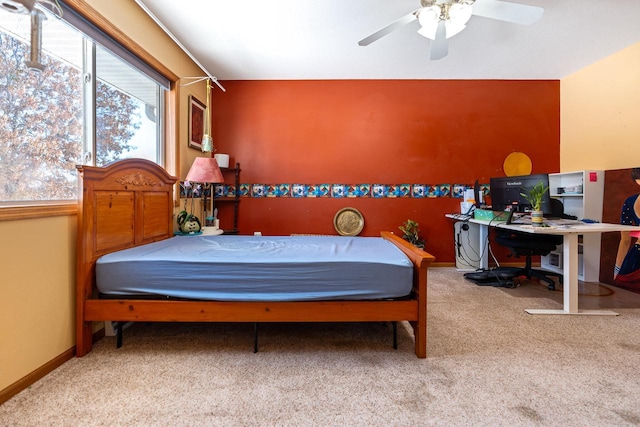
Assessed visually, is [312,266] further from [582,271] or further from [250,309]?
[582,271]

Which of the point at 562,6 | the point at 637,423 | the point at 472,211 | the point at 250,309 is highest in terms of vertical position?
the point at 562,6

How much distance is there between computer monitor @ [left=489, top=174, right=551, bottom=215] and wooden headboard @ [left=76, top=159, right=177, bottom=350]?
3236 mm

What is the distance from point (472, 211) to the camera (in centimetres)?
352

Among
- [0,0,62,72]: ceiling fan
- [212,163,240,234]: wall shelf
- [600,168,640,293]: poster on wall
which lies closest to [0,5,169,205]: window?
[0,0,62,72]: ceiling fan

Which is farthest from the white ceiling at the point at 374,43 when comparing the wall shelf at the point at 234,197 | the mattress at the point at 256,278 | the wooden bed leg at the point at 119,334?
the wooden bed leg at the point at 119,334

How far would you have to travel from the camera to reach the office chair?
3.07m

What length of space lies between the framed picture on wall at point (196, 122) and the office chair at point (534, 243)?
372cm

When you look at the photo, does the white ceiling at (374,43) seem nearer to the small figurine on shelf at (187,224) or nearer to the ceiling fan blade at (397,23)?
the ceiling fan blade at (397,23)

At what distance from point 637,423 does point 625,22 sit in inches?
131

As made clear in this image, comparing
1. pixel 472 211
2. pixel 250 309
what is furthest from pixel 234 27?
pixel 472 211

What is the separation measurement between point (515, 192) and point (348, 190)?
1.89 meters

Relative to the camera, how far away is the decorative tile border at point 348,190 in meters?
3.97

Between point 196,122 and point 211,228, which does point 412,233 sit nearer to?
point 211,228

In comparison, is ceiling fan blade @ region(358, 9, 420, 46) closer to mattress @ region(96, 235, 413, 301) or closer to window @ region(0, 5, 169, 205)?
mattress @ region(96, 235, 413, 301)
